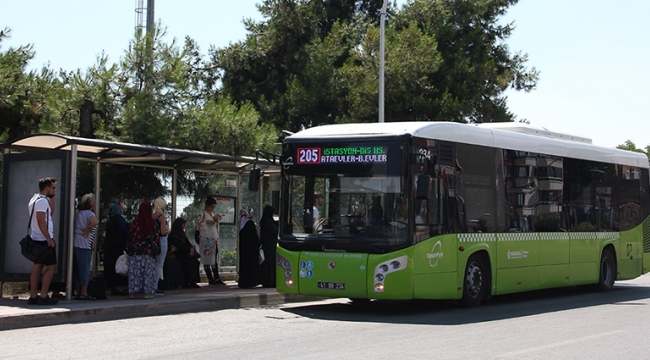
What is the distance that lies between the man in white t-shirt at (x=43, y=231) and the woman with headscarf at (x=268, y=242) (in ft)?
16.1

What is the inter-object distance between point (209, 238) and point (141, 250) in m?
3.22

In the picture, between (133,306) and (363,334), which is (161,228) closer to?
(133,306)

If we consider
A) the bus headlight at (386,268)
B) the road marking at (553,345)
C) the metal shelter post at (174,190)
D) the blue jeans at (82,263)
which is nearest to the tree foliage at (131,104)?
the metal shelter post at (174,190)

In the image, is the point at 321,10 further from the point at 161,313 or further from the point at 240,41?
the point at 161,313

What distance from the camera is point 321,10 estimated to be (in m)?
36.3

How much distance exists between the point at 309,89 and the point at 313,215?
18.8 meters

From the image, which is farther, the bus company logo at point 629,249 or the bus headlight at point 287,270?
the bus company logo at point 629,249

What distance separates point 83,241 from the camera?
13664 millimetres

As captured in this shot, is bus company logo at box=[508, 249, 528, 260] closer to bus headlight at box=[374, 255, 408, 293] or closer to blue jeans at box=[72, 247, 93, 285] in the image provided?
bus headlight at box=[374, 255, 408, 293]

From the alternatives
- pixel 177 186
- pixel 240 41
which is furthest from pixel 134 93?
pixel 240 41

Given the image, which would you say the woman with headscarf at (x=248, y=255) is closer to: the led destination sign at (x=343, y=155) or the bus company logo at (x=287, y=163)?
the bus company logo at (x=287, y=163)

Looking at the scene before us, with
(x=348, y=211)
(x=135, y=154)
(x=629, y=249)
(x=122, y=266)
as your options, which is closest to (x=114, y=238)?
(x=122, y=266)

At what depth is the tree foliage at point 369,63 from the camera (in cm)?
2892

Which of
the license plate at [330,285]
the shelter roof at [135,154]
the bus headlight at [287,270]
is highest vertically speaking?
the shelter roof at [135,154]
